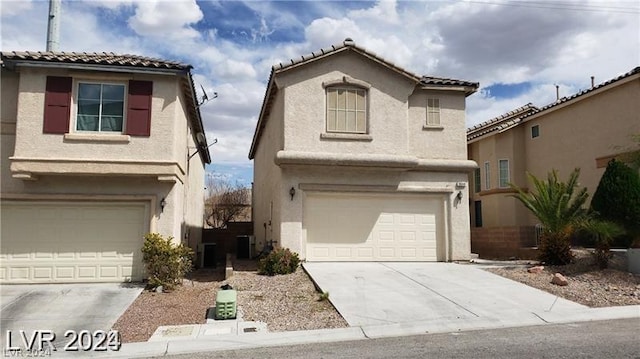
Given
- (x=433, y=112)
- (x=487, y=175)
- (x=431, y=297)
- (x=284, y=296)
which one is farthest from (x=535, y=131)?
(x=284, y=296)

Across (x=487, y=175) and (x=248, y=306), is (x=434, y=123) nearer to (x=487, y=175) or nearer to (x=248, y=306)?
(x=248, y=306)

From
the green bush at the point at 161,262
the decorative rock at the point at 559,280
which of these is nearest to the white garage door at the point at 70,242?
the green bush at the point at 161,262

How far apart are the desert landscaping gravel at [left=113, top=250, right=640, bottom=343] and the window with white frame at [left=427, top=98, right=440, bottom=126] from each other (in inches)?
202

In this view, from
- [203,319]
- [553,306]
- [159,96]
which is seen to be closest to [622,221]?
[553,306]

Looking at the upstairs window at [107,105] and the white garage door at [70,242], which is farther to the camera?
the upstairs window at [107,105]

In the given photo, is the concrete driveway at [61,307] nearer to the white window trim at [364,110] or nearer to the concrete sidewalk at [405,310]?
the concrete sidewalk at [405,310]

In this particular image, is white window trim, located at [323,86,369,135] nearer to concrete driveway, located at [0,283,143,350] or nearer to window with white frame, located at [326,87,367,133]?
window with white frame, located at [326,87,367,133]

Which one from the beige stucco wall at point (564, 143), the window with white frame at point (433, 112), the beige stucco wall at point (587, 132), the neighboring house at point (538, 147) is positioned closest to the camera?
the window with white frame at point (433, 112)

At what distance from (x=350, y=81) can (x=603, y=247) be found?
28.8ft

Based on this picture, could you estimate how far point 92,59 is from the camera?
43.6 feet

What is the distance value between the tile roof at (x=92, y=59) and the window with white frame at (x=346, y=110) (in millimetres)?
4399

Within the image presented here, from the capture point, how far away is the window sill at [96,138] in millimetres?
13141

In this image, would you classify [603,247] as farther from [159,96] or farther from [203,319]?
[159,96]

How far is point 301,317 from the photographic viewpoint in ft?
32.8
